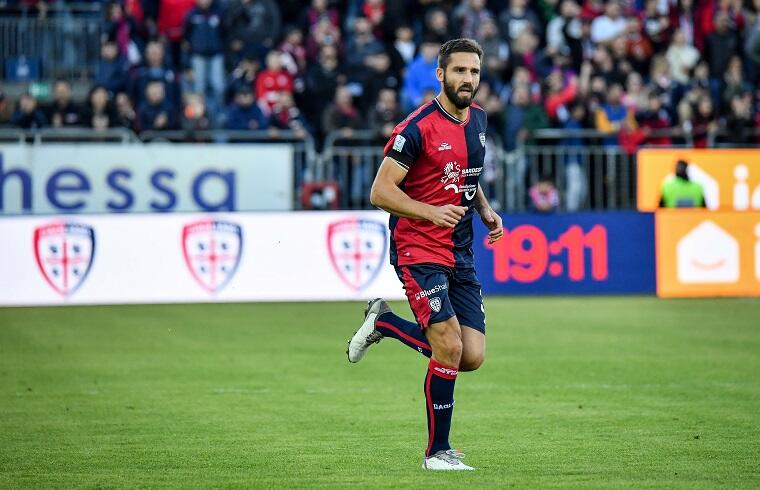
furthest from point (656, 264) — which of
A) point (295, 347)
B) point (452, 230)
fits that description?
point (452, 230)

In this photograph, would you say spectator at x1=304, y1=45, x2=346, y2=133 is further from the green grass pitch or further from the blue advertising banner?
the green grass pitch

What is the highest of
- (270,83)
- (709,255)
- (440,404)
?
(270,83)

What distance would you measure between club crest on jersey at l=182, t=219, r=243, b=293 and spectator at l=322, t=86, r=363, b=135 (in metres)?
3.55

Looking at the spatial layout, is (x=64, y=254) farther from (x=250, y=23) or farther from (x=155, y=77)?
(x=250, y=23)

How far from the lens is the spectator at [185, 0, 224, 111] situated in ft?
74.8

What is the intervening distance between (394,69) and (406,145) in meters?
15.9

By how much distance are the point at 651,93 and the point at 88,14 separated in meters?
9.56

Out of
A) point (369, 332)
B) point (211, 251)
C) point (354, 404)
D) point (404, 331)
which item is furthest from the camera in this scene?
point (211, 251)

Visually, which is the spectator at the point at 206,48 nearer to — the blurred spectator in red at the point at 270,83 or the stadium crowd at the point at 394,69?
the stadium crowd at the point at 394,69

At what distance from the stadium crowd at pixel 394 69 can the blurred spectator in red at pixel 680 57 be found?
2 centimetres

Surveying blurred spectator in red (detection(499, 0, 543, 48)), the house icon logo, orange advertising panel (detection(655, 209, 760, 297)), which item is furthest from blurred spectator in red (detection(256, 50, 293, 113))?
the house icon logo

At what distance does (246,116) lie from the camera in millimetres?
21906

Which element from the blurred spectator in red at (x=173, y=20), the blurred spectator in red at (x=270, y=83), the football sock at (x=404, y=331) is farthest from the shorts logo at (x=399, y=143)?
the blurred spectator in red at (x=173, y=20)

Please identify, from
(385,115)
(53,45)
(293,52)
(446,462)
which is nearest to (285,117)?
(293,52)
